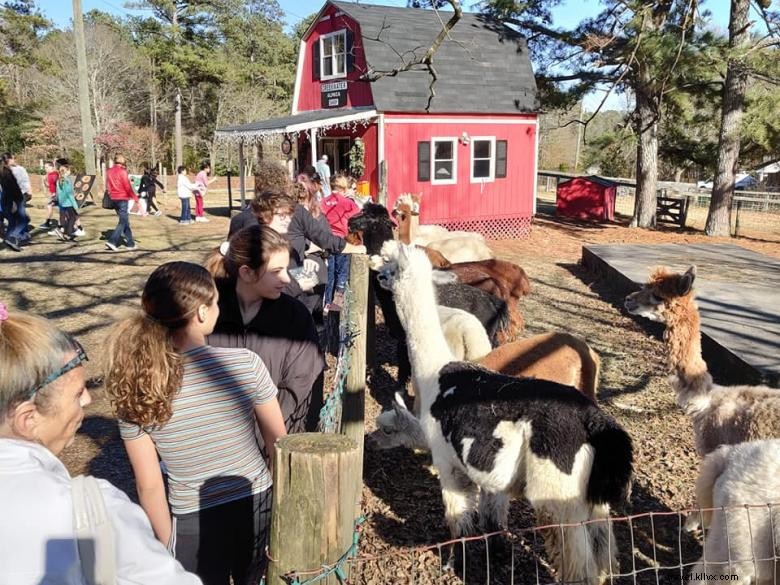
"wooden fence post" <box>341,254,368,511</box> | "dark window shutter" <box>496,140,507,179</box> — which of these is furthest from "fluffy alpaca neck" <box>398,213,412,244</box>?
"dark window shutter" <box>496,140,507,179</box>

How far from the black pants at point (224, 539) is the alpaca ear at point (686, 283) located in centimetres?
331

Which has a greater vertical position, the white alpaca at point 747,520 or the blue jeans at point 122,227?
the blue jeans at point 122,227

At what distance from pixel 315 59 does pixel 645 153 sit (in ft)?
35.7

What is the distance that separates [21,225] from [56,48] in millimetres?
28892

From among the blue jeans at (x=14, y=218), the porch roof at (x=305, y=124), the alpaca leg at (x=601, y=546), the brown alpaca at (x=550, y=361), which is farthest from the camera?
the porch roof at (x=305, y=124)

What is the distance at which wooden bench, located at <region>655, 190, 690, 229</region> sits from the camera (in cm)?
1888

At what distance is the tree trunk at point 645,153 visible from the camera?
16812 mm

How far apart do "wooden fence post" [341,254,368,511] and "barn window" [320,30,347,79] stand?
1582cm

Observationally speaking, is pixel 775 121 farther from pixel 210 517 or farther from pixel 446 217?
pixel 210 517

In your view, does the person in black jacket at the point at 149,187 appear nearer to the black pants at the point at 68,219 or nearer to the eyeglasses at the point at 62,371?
the black pants at the point at 68,219

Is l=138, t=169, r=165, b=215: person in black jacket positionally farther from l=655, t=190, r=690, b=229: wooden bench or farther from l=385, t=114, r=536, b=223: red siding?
l=655, t=190, r=690, b=229: wooden bench

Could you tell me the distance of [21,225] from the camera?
12844mm

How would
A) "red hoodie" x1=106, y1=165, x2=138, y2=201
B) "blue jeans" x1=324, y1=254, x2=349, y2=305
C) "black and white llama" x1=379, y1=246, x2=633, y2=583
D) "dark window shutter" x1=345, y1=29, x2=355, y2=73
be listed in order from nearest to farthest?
"black and white llama" x1=379, y1=246, x2=633, y2=583, "blue jeans" x1=324, y1=254, x2=349, y2=305, "red hoodie" x1=106, y1=165, x2=138, y2=201, "dark window shutter" x1=345, y1=29, x2=355, y2=73

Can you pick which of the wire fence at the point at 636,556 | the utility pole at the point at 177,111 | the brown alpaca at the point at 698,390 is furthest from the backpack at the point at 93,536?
the utility pole at the point at 177,111
